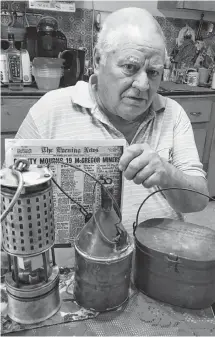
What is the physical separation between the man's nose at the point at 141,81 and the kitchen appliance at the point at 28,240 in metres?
0.59

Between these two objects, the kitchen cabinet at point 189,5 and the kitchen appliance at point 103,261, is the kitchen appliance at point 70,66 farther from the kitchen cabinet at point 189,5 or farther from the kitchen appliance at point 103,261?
the kitchen appliance at point 103,261

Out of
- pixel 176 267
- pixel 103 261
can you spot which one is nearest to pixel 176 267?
pixel 176 267

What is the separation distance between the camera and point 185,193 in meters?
1.00

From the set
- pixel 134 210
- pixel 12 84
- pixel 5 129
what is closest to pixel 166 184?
pixel 134 210

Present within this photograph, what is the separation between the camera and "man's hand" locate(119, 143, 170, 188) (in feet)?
2.50

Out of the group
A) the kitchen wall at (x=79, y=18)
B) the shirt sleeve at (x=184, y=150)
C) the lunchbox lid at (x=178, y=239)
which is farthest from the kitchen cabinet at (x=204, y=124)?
the lunchbox lid at (x=178, y=239)

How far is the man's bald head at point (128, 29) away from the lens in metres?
1.06

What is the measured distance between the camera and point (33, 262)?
59 cm

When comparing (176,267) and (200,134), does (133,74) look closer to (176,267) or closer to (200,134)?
(176,267)

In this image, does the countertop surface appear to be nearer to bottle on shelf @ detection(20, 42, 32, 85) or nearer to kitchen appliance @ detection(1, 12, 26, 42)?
bottle on shelf @ detection(20, 42, 32, 85)

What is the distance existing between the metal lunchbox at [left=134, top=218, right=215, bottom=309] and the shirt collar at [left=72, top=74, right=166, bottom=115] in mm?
654

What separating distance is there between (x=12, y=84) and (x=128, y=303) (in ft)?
6.40

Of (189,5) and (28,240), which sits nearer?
(28,240)

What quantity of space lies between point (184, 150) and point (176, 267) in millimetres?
663
